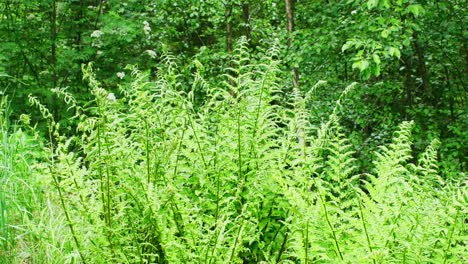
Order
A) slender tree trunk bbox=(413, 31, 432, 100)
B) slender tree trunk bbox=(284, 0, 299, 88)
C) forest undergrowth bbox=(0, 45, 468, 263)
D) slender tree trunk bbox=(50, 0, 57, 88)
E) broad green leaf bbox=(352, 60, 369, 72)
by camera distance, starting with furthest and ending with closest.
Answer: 1. slender tree trunk bbox=(50, 0, 57, 88)
2. slender tree trunk bbox=(413, 31, 432, 100)
3. slender tree trunk bbox=(284, 0, 299, 88)
4. broad green leaf bbox=(352, 60, 369, 72)
5. forest undergrowth bbox=(0, 45, 468, 263)

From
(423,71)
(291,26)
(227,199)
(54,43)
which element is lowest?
(227,199)

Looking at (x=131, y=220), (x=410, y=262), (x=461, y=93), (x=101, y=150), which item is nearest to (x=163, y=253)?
(x=131, y=220)

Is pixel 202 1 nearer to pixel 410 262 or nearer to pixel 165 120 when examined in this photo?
pixel 165 120

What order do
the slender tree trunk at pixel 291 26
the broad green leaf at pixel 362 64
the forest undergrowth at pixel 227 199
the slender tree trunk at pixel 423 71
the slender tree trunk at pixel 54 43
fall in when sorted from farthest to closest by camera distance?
the slender tree trunk at pixel 54 43, the slender tree trunk at pixel 423 71, the slender tree trunk at pixel 291 26, the broad green leaf at pixel 362 64, the forest undergrowth at pixel 227 199

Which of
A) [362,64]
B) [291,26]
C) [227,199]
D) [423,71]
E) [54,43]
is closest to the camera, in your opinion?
[227,199]

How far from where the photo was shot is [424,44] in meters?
6.66

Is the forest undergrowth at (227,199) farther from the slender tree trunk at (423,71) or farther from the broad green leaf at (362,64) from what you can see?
the slender tree trunk at (423,71)

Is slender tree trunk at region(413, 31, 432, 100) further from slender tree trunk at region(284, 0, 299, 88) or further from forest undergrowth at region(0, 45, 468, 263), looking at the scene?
forest undergrowth at region(0, 45, 468, 263)

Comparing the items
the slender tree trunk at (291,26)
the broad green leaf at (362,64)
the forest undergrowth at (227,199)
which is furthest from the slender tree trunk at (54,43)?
the forest undergrowth at (227,199)

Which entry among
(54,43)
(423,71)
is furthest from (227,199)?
(54,43)

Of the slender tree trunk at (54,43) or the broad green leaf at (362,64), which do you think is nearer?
the broad green leaf at (362,64)

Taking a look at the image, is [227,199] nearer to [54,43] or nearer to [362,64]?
[362,64]

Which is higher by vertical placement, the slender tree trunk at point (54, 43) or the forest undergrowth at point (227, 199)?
the slender tree trunk at point (54, 43)

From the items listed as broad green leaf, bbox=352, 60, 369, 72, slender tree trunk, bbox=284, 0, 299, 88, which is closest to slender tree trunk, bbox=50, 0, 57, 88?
slender tree trunk, bbox=284, 0, 299, 88
